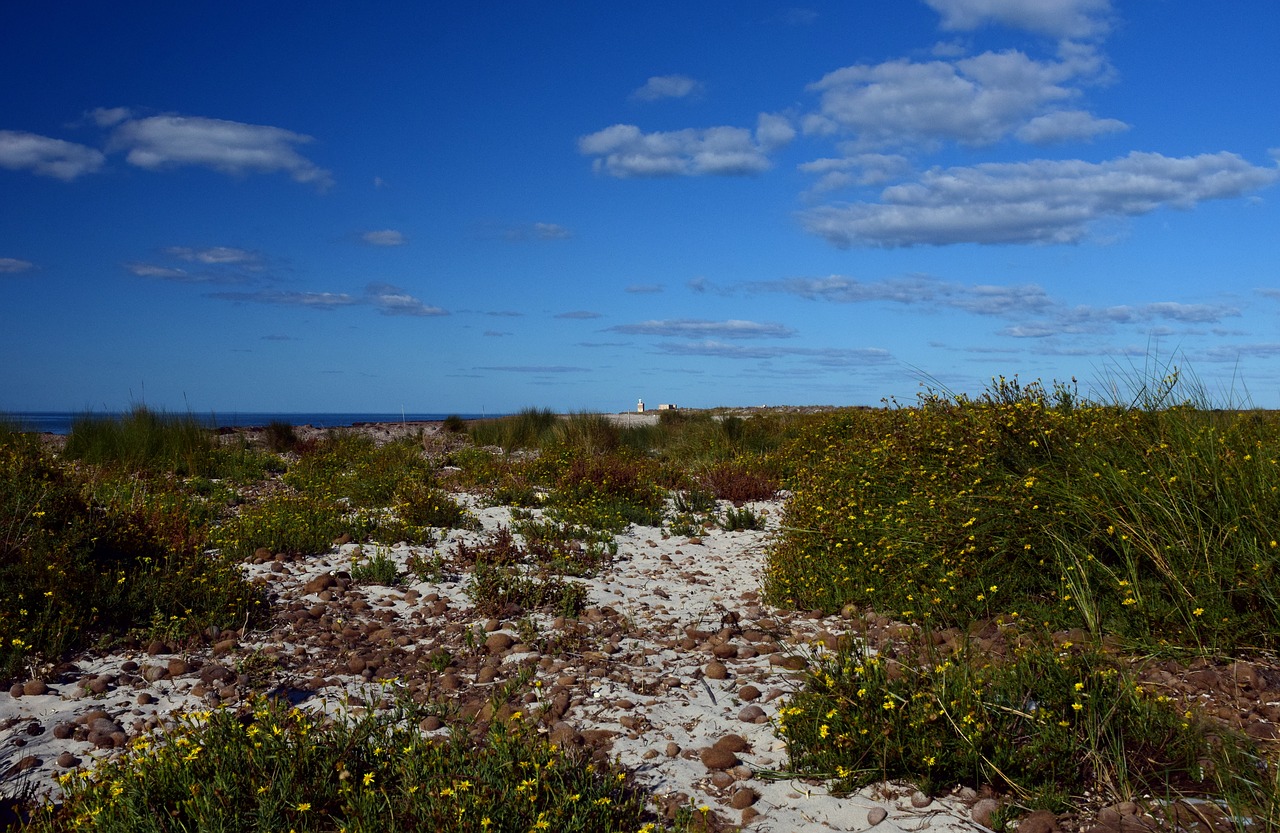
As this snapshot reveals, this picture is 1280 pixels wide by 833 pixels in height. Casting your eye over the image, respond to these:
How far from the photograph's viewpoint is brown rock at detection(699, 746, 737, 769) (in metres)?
3.84

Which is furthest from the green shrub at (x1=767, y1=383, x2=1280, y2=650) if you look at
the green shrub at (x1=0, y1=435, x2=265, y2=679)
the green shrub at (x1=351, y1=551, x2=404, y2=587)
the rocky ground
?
the green shrub at (x1=0, y1=435, x2=265, y2=679)

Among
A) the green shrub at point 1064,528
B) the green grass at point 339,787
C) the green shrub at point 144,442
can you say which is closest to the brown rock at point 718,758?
the green grass at point 339,787

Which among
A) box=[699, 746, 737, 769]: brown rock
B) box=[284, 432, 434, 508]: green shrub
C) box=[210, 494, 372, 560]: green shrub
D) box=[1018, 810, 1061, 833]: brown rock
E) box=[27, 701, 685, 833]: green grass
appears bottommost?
box=[699, 746, 737, 769]: brown rock

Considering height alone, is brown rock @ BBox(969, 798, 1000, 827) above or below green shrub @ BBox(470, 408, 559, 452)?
below

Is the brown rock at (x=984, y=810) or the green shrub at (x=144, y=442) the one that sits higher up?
the green shrub at (x=144, y=442)

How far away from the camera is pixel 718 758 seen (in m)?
3.86

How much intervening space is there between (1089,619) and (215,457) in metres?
12.2

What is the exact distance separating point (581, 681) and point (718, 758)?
1.24 metres

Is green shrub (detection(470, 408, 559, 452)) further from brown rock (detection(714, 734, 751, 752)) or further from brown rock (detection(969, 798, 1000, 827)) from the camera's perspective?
brown rock (detection(969, 798, 1000, 827))

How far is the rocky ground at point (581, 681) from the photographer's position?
3617 millimetres

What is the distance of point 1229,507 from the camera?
5.01 m

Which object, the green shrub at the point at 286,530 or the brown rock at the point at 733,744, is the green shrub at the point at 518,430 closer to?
the green shrub at the point at 286,530

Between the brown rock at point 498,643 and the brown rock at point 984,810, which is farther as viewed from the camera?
the brown rock at point 498,643

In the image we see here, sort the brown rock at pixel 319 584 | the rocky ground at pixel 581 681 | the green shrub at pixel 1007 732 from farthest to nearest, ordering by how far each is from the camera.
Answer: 1. the brown rock at pixel 319 584
2. the rocky ground at pixel 581 681
3. the green shrub at pixel 1007 732
